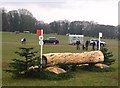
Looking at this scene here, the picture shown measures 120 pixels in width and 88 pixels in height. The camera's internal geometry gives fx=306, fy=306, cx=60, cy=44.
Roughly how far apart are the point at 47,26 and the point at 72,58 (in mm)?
95908

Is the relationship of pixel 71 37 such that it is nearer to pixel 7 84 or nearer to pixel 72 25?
pixel 7 84

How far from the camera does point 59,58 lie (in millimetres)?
13984

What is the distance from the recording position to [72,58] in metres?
14.8

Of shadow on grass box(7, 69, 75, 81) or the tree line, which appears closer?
shadow on grass box(7, 69, 75, 81)

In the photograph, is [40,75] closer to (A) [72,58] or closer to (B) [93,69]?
(A) [72,58]

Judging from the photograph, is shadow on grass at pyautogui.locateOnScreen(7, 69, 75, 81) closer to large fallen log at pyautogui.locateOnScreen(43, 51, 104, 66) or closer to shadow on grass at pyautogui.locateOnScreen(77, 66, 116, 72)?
large fallen log at pyautogui.locateOnScreen(43, 51, 104, 66)

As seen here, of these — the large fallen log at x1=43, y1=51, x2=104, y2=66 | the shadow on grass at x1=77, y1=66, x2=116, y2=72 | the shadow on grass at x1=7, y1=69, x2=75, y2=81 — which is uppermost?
the large fallen log at x1=43, y1=51, x2=104, y2=66

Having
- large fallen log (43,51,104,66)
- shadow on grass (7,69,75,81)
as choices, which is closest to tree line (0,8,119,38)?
large fallen log (43,51,104,66)

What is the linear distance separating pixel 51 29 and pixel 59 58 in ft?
324

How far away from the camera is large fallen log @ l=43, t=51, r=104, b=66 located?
13.5 meters

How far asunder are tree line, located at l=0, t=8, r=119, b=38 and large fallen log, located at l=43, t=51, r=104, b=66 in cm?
7241

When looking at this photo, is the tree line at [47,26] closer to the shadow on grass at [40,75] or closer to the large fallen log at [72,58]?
the large fallen log at [72,58]

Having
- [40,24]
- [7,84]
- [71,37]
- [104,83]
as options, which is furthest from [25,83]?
[40,24]

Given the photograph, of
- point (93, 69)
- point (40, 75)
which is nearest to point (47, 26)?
point (93, 69)
